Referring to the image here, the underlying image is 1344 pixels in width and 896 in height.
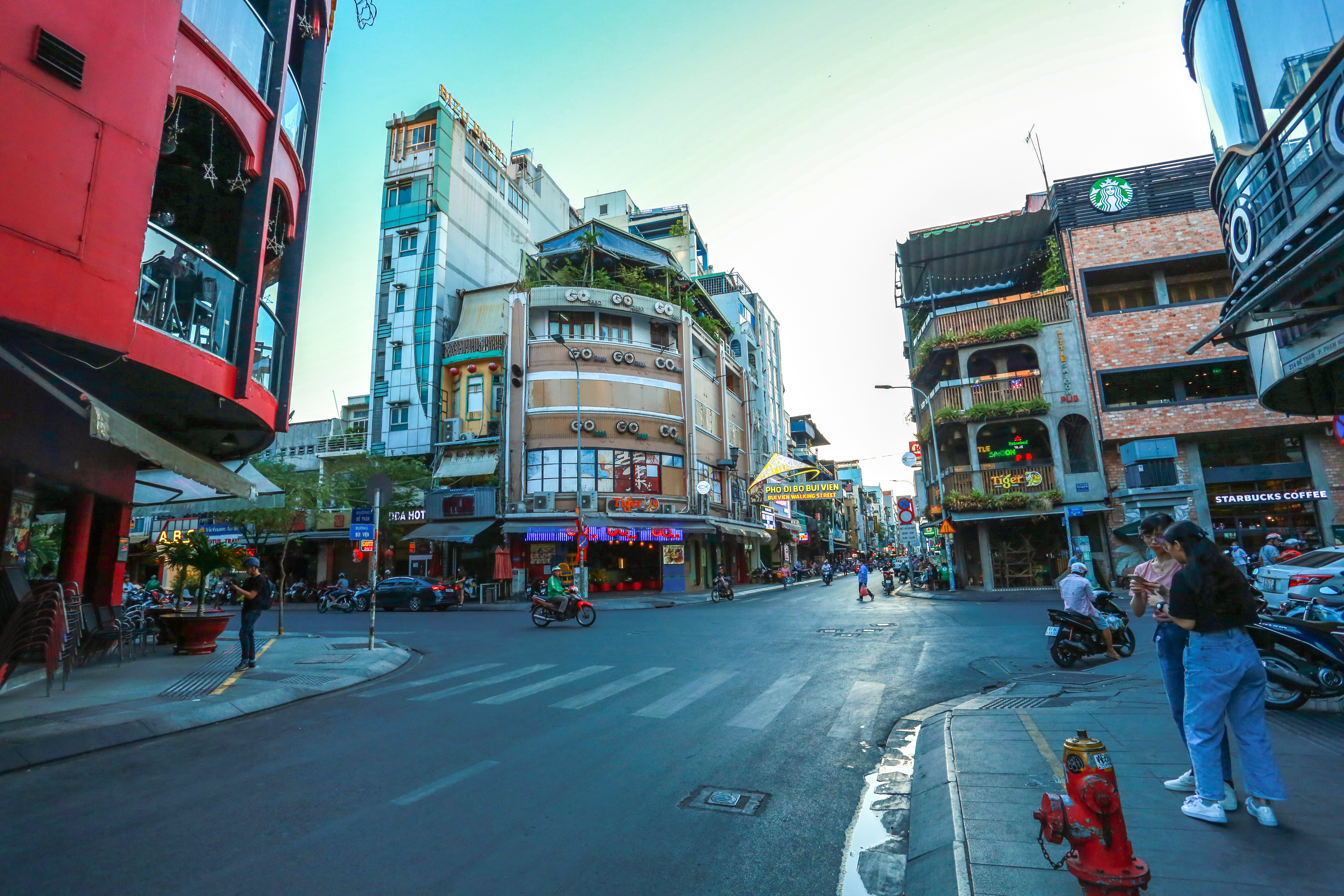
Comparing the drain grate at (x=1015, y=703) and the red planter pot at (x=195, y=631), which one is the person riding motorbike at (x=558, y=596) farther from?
the drain grate at (x=1015, y=703)

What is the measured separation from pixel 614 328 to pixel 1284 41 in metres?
30.3

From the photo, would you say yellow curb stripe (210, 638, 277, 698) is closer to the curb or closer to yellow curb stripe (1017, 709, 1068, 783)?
the curb

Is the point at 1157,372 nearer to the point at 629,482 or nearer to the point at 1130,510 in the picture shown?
the point at 1130,510

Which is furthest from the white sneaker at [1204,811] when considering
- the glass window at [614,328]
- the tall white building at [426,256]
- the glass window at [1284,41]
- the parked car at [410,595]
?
the tall white building at [426,256]

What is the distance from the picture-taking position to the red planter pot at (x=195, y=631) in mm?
12297

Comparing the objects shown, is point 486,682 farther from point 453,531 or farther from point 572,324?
point 572,324

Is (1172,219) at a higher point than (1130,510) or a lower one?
higher

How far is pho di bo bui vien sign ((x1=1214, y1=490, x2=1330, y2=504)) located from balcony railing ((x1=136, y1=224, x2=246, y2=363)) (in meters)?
32.9

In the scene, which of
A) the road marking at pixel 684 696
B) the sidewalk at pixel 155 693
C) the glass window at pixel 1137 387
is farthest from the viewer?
the glass window at pixel 1137 387

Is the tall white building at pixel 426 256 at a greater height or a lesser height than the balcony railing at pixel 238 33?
greater

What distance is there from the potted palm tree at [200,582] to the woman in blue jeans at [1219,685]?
551 inches

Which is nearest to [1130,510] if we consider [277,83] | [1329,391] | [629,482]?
[1329,391]

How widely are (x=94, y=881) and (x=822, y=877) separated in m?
3.76

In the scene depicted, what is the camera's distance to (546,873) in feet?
11.3
